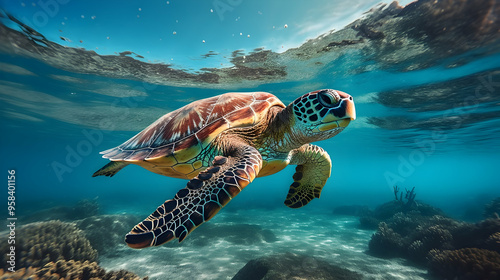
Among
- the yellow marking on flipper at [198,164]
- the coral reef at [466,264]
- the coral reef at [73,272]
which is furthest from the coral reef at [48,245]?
the coral reef at [466,264]

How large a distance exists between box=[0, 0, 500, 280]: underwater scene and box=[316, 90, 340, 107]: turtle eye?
0.02 m

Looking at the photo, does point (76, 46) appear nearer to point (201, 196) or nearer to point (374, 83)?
point (201, 196)

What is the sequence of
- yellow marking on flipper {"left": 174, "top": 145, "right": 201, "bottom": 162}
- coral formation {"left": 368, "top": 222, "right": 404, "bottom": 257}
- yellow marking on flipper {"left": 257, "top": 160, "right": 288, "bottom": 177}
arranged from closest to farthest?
yellow marking on flipper {"left": 174, "top": 145, "right": 201, "bottom": 162} < yellow marking on flipper {"left": 257, "top": 160, "right": 288, "bottom": 177} < coral formation {"left": 368, "top": 222, "right": 404, "bottom": 257}

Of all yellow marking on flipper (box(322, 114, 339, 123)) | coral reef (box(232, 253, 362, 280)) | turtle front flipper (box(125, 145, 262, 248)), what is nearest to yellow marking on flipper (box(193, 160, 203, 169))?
turtle front flipper (box(125, 145, 262, 248))

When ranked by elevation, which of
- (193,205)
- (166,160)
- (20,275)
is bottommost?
(20,275)

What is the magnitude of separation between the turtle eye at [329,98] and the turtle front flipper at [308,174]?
1.33 metres

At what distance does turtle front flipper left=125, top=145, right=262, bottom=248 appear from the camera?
179 centimetres

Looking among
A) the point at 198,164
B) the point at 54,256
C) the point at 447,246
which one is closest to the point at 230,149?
the point at 198,164

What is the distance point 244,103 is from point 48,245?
21.0 ft

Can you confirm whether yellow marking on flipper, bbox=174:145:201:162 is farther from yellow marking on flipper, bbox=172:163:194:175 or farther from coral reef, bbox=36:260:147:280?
coral reef, bbox=36:260:147:280

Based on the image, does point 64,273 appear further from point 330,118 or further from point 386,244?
point 386,244

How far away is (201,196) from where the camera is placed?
6.63 feet

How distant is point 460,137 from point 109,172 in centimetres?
2860

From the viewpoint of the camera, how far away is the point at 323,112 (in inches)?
104
